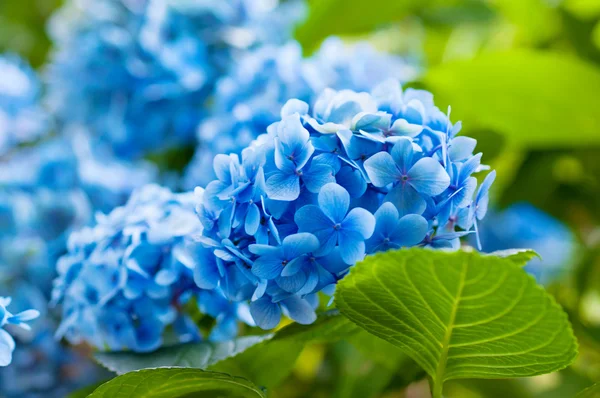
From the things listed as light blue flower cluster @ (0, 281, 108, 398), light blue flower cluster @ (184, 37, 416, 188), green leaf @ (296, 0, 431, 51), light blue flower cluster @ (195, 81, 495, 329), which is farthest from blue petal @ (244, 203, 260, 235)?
green leaf @ (296, 0, 431, 51)

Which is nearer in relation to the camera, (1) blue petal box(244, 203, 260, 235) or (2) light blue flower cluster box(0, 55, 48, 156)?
(1) blue petal box(244, 203, 260, 235)

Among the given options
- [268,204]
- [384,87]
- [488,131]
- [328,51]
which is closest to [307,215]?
[268,204]

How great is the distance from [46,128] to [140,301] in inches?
26.1

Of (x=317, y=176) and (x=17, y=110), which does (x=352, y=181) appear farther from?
(x=17, y=110)

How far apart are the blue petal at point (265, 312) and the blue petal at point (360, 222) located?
0.09 m

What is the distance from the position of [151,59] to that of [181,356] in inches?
21.0

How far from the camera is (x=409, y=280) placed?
498 mm

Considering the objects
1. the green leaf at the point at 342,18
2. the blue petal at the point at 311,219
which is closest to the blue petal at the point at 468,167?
the blue petal at the point at 311,219

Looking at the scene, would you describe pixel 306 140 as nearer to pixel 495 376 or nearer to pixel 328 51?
pixel 495 376

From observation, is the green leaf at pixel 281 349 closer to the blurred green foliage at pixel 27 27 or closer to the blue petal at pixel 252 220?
the blue petal at pixel 252 220

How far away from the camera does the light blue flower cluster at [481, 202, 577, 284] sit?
1295mm

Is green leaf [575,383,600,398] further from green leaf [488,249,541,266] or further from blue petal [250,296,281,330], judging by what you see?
blue petal [250,296,281,330]

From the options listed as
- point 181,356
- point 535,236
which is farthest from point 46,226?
point 535,236

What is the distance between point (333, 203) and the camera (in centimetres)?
51
